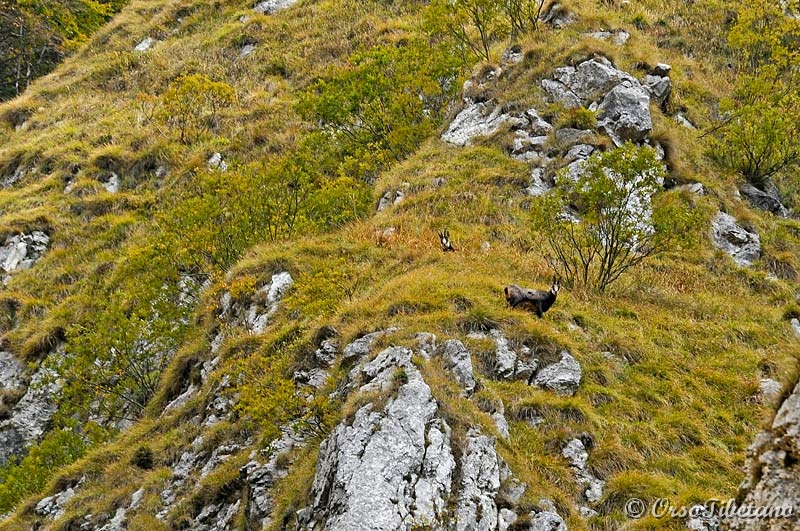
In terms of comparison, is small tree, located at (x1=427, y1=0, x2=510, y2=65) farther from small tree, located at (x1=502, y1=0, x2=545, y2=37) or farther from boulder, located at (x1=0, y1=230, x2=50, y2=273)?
boulder, located at (x1=0, y1=230, x2=50, y2=273)

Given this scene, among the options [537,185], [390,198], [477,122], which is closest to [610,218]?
[537,185]

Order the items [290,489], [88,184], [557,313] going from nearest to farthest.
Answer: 1. [290,489]
2. [557,313]
3. [88,184]

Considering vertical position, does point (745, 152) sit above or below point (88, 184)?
above

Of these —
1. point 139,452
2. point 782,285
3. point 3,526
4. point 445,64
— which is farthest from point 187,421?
point 445,64

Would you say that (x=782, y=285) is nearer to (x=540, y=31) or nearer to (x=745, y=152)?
(x=745, y=152)

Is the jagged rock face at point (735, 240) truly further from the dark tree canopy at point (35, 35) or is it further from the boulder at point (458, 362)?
the dark tree canopy at point (35, 35)

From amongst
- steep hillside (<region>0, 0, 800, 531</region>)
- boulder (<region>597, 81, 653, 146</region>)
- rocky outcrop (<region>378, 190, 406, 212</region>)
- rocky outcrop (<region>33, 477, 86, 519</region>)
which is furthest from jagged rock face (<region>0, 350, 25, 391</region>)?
boulder (<region>597, 81, 653, 146</region>)
